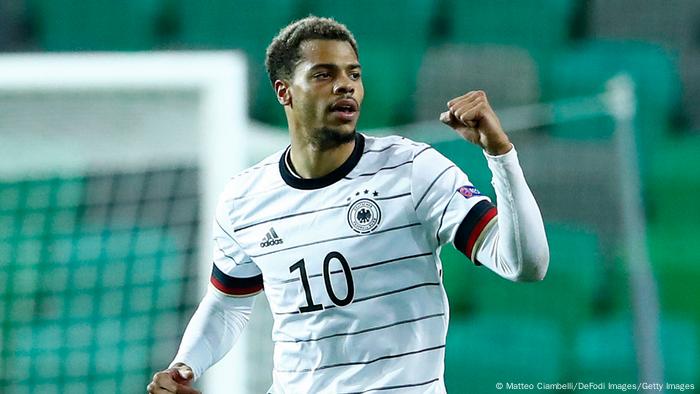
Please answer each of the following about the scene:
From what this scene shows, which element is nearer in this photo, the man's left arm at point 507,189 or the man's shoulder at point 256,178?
the man's left arm at point 507,189

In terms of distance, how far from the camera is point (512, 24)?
7246 mm

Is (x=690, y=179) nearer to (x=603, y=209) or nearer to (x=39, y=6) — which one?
(x=603, y=209)

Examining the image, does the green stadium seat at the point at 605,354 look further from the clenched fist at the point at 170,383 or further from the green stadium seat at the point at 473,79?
the clenched fist at the point at 170,383


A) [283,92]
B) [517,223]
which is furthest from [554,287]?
[517,223]

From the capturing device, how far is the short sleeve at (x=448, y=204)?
2.43m

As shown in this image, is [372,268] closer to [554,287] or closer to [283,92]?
[283,92]

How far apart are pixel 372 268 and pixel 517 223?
0.37m

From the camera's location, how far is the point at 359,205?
2535 millimetres

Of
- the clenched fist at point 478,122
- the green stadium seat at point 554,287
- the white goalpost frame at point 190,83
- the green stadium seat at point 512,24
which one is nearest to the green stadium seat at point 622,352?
the green stadium seat at point 554,287

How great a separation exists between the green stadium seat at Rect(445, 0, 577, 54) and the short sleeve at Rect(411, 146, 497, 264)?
15.6ft

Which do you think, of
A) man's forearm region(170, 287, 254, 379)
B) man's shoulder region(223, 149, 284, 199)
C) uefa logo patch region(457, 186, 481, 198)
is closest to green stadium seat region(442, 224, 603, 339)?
man's forearm region(170, 287, 254, 379)

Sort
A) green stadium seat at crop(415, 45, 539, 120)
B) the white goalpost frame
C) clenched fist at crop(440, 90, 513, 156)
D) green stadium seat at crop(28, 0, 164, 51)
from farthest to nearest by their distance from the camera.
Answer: green stadium seat at crop(28, 0, 164, 51), green stadium seat at crop(415, 45, 539, 120), the white goalpost frame, clenched fist at crop(440, 90, 513, 156)

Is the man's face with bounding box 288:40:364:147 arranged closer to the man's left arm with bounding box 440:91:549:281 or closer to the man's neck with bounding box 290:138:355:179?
the man's neck with bounding box 290:138:355:179

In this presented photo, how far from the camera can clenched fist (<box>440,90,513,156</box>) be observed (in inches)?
87.0
